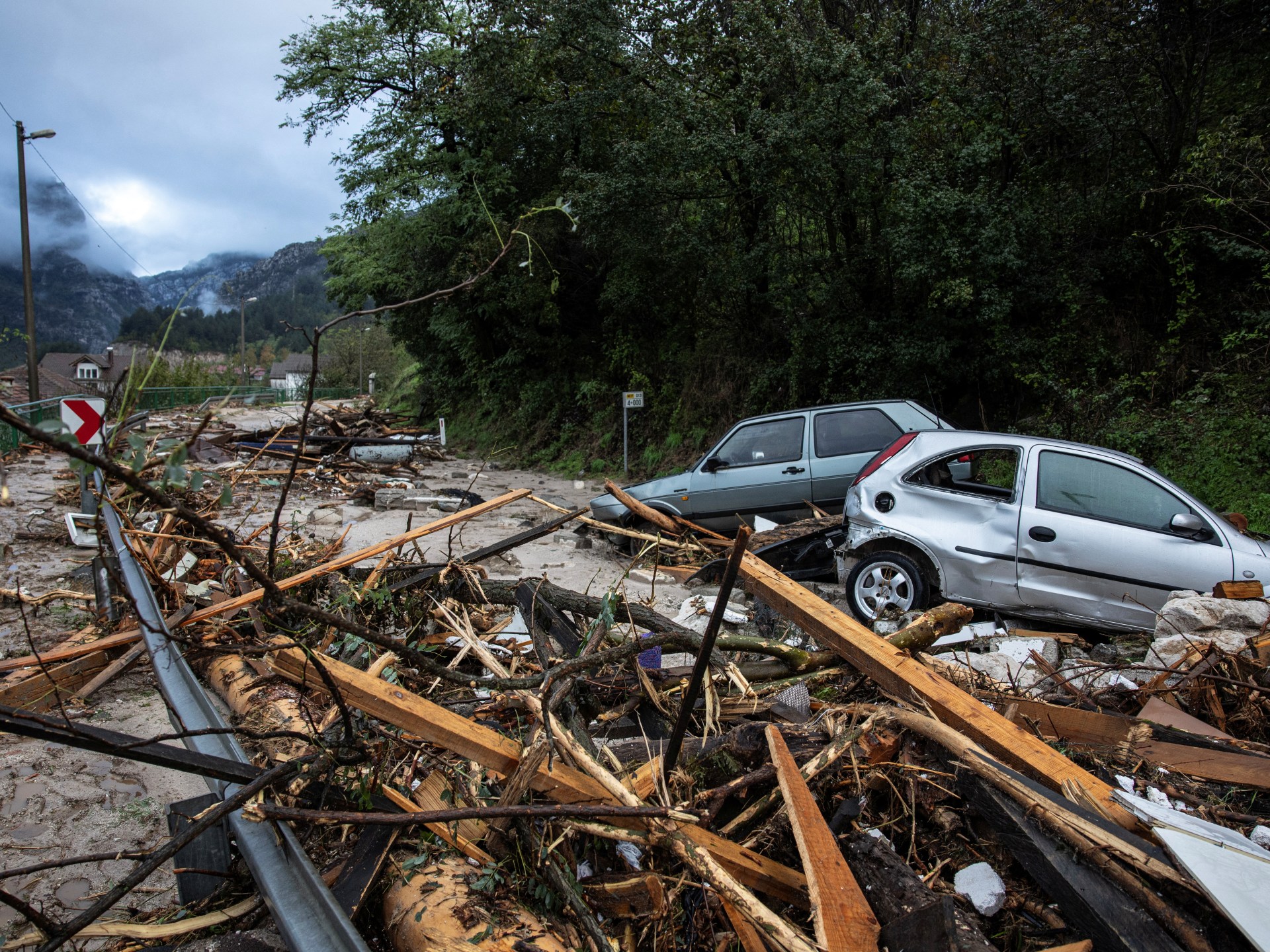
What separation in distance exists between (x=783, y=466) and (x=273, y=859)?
7.43 metres

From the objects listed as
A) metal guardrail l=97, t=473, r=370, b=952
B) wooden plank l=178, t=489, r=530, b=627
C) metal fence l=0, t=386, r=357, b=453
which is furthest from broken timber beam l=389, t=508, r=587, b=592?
metal guardrail l=97, t=473, r=370, b=952

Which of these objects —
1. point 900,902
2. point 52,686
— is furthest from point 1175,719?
point 52,686

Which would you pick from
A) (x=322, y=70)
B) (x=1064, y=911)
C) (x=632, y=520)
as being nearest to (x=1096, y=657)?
(x=1064, y=911)

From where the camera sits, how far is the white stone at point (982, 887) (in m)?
2.18

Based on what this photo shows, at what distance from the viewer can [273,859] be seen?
2.20 metres

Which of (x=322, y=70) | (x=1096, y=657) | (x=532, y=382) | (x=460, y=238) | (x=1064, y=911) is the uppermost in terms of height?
(x=322, y=70)

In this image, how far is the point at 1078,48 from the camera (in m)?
11.5

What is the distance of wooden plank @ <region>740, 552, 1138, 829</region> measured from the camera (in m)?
2.52

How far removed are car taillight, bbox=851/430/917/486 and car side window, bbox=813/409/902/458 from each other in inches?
68.4

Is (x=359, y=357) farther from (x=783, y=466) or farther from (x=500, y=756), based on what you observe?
(x=500, y=756)

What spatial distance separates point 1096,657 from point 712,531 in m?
4.69

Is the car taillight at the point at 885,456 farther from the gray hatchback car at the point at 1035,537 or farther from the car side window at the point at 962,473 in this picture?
the car side window at the point at 962,473

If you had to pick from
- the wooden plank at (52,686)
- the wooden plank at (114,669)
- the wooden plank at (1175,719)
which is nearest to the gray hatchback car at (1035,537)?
the wooden plank at (1175,719)

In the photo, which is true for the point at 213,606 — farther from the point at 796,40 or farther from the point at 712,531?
the point at 796,40
